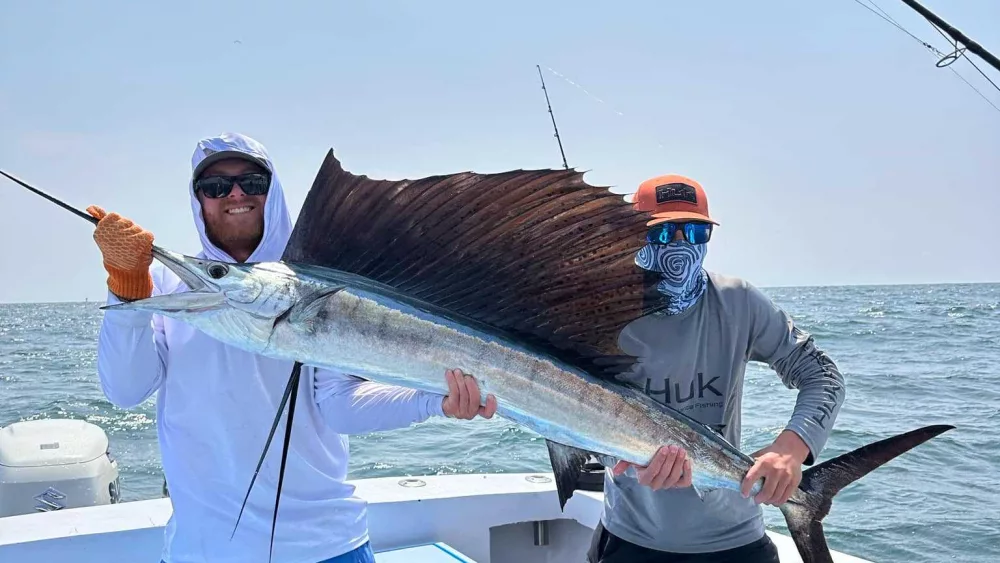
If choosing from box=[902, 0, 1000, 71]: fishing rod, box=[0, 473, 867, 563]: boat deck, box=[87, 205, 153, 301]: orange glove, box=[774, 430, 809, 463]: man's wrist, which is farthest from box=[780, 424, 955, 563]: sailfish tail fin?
box=[902, 0, 1000, 71]: fishing rod

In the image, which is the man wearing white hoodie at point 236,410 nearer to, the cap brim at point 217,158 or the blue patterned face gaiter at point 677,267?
the cap brim at point 217,158

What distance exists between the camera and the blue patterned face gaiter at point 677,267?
6.09 feet

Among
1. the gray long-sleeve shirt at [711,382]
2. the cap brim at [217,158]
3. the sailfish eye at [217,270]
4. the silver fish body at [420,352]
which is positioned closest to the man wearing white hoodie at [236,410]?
the cap brim at [217,158]

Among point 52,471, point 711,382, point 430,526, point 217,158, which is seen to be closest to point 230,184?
point 217,158

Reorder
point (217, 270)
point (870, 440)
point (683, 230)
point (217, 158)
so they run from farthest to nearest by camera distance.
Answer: point (870, 440) < point (683, 230) < point (217, 158) < point (217, 270)

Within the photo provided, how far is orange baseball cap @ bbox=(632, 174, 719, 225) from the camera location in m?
1.88

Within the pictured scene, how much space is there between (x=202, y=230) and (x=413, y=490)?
6.01 feet

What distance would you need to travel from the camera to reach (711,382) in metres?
1.87

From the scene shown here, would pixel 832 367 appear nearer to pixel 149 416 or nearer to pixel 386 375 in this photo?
pixel 386 375

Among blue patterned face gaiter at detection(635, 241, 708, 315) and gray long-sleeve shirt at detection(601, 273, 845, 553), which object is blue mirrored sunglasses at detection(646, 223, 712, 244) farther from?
gray long-sleeve shirt at detection(601, 273, 845, 553)

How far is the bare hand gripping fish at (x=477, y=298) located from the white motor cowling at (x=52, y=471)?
2.47 meters

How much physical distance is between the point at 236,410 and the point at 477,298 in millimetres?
615

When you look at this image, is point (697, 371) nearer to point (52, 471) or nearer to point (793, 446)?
point (793, 446)

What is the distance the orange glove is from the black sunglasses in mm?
305
